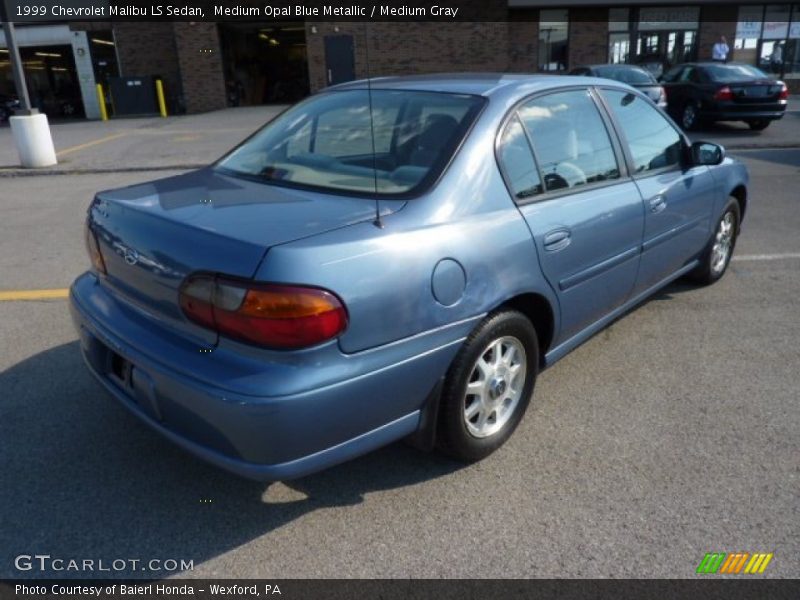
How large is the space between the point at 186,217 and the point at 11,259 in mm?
4468

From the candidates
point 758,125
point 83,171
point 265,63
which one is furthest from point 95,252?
point 265,63

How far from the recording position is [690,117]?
1433cm

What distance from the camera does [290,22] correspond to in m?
27.1

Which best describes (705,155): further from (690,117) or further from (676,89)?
(676,89)

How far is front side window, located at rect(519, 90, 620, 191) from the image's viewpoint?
117 inches

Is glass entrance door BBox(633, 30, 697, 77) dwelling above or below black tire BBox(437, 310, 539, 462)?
above

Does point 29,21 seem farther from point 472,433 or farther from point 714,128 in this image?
point 472,433

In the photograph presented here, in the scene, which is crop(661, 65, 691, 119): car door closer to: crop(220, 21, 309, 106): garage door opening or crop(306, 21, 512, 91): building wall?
crop(306, 21, 512, 91): building wall

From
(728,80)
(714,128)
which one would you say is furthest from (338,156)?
(714,128)

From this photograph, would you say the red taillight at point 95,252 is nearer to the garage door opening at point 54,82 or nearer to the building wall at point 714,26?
the building wall at point 714,26

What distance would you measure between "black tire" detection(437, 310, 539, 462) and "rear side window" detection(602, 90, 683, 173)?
1397mm

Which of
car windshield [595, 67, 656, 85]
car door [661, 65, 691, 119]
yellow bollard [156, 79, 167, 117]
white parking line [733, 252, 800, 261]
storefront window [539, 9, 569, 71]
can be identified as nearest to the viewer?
white parking line [733, 252, 800, 261]

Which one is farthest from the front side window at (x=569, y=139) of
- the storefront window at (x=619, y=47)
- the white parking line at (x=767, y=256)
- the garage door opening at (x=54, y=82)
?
the garage door opening at (x=54, y=82)

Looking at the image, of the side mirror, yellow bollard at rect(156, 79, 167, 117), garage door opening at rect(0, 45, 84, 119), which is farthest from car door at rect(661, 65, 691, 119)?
garage door opening at rect(0, 45, 84, 119)
